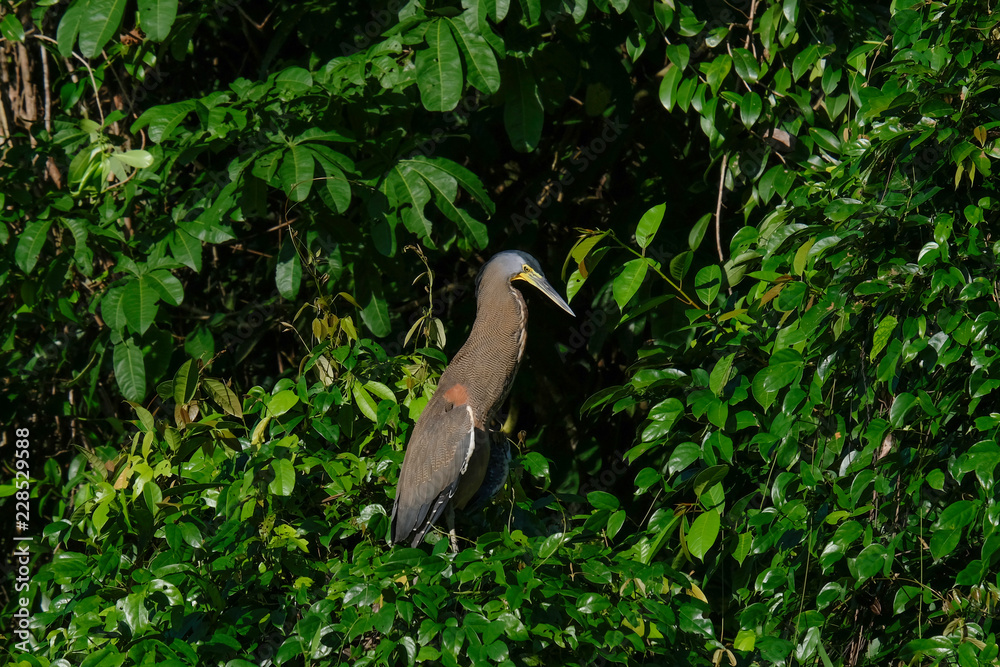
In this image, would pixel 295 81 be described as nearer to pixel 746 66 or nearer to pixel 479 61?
pixel 479 61

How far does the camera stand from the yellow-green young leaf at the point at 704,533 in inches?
94.3

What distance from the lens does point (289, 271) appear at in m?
3.26

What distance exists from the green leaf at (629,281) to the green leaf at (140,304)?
63.4 inches

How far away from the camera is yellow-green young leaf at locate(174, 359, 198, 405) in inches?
111

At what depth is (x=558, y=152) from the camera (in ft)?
14.3

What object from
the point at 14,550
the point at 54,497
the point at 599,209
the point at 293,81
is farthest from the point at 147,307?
the point at 599,209

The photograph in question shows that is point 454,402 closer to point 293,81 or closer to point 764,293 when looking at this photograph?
point 764,293

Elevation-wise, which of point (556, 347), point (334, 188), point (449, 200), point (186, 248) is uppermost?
point (334, 188)

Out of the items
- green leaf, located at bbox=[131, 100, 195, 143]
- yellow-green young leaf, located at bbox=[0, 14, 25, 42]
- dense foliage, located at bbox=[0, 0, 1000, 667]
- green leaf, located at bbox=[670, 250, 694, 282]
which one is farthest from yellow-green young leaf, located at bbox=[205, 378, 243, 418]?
yellow-green young leaf, located at bbox=[0, 14, 25, 42]

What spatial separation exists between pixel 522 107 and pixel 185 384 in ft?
4.70

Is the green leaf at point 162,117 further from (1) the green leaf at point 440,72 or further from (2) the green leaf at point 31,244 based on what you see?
(1) the green leaf at point 440,72

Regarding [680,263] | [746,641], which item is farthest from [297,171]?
[746,641]

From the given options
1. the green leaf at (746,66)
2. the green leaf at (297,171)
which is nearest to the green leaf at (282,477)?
the green leaf at (297,171)

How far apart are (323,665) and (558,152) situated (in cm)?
281
